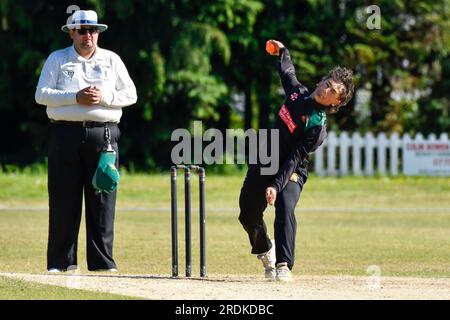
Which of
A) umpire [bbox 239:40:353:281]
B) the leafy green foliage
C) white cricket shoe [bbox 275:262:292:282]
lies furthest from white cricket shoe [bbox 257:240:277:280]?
the leafy green foliage

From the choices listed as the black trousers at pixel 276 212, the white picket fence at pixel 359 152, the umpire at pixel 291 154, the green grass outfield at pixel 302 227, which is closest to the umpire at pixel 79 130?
the green grass outfield at pixel 302 227

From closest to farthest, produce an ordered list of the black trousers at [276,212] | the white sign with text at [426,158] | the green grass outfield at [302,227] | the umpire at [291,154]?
1. the umpire at [291,154]
2. the black trousers at [276,212]
3. the green grass outfield at [302,227]
4. the white sign with text at [426,158]

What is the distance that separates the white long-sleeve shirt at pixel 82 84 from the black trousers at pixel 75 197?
0.14 m

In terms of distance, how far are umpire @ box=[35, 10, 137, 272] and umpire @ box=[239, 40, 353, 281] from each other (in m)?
1.36

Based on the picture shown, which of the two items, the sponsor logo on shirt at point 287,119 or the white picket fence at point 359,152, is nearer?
the sponsor logo on shirt at point 287,119

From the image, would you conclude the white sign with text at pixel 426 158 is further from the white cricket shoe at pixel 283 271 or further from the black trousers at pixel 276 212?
the white cricket shoe at pixel 283 271

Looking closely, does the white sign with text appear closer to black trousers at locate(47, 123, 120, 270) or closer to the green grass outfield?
the green grass outfield

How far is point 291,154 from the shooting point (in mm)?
11633

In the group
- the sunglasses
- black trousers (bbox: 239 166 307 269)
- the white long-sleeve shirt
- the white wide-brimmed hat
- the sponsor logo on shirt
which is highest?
the white wide-brimmed hat

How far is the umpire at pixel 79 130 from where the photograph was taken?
1223 cm

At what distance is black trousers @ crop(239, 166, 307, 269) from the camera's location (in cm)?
1170

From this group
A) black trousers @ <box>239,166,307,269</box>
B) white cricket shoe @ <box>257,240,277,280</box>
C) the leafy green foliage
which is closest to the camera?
black trousers @ <box>239,166,307,269</box>

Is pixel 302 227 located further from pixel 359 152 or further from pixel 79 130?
pixel 359 152
